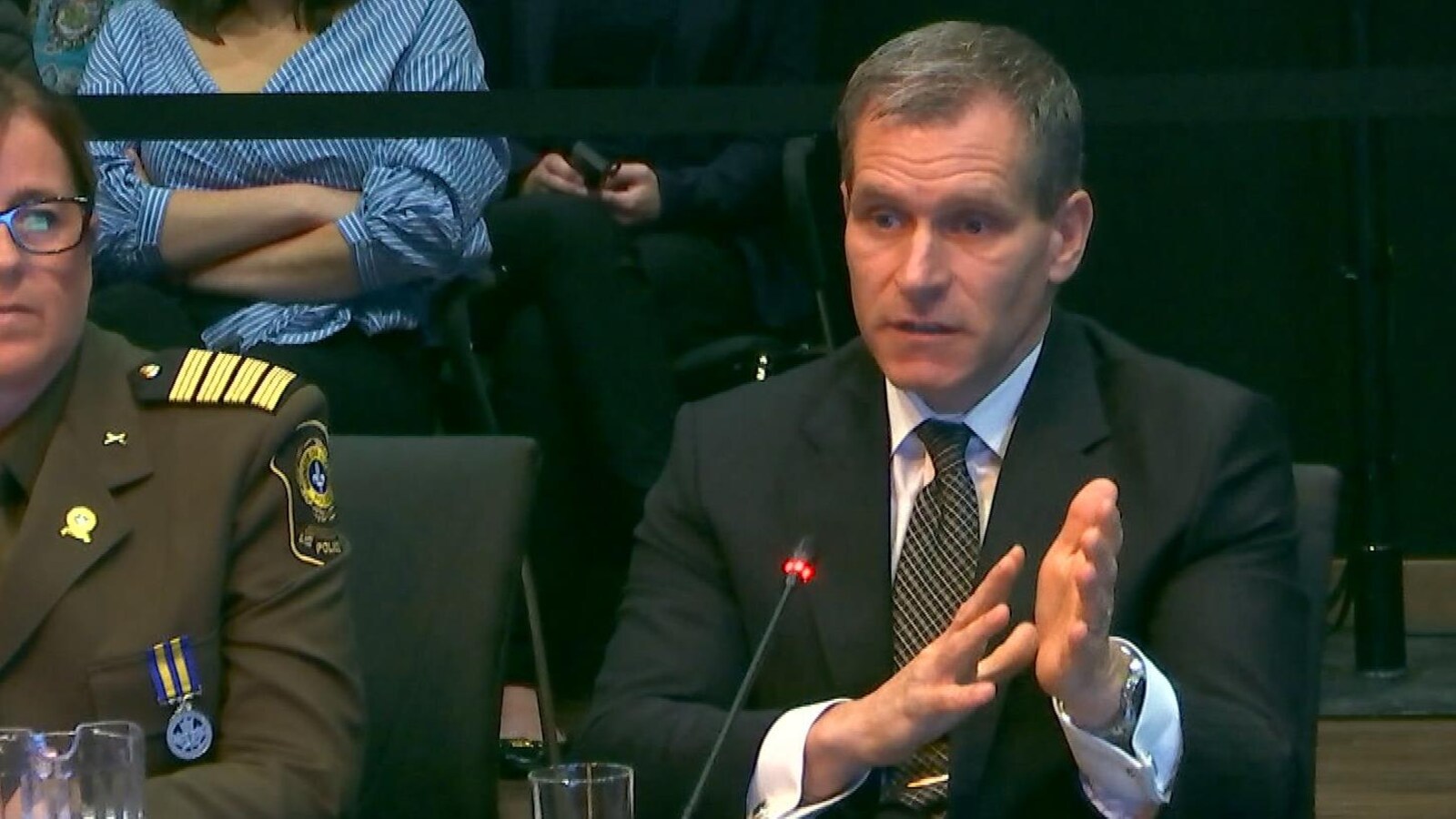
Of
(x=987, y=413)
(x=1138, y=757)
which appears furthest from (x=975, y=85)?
(x=1138, y=757)

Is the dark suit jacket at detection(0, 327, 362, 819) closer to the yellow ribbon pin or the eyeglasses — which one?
the yellow ribbon pin

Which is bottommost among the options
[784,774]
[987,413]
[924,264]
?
[784,774]

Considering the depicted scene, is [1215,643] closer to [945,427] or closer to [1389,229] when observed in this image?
[945,427]

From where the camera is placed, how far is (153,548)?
87.4 inches

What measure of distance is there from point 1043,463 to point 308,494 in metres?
0.67

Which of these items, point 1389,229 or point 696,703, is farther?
point 1389,229

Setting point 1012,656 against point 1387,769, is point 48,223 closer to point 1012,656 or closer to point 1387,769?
point 1012,656

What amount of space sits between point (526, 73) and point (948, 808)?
9.21 ft

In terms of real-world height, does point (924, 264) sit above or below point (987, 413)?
above

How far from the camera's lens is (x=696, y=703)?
2.36 meters

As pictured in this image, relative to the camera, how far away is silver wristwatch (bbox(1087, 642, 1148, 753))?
2.08 metres

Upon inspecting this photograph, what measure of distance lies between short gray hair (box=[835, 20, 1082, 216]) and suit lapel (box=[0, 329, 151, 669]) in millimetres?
733

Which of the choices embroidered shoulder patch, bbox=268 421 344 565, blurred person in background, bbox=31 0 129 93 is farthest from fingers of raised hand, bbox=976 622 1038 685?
blurred person in background, bbox=31 0 129 93

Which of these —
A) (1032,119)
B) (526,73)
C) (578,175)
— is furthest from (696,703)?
(526,73)
